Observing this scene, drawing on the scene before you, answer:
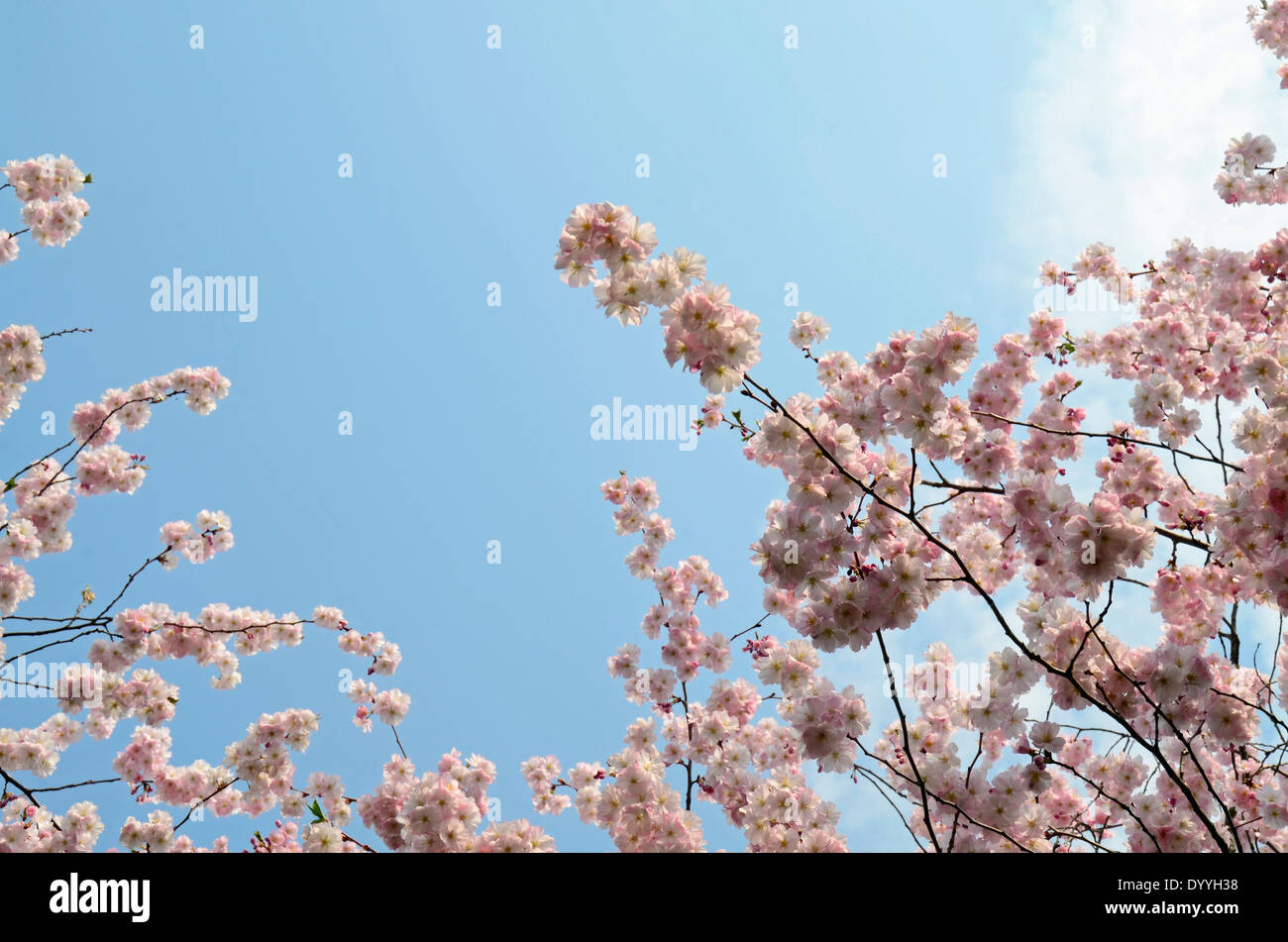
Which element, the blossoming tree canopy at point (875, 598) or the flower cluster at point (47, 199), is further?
the flower cluster at point (47, 199)

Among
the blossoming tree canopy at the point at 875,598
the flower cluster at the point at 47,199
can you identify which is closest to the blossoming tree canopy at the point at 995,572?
the blossoming tree canopy at the point at 875,598

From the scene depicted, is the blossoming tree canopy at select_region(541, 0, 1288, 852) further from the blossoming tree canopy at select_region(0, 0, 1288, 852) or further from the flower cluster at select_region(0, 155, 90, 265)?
the flower cluster at select_region(0, 155, 90, 265)

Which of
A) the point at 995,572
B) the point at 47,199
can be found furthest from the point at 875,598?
the point at 47,199

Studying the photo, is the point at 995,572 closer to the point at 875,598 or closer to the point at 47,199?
the point at 875,598

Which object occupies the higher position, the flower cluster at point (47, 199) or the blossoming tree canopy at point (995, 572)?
the flower cluster at point (47, 199)

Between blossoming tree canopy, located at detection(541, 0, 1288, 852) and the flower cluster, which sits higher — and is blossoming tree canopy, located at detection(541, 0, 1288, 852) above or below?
below

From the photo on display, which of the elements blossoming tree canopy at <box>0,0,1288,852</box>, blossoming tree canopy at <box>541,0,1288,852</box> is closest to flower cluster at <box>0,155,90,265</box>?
blossoming tree canopy at <box>0,0,1288,852</box>

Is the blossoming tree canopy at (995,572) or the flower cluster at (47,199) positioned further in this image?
the flower cluster at (47,199)

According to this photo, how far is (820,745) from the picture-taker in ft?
13.2

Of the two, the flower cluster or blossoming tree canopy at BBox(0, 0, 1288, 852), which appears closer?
blossoming tree canopy at BBox(0, 0, 1288, 852)

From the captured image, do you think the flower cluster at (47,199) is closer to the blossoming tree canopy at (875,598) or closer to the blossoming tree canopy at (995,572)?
the blossoming tree canopy at (875,598)

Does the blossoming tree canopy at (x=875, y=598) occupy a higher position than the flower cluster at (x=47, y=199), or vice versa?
the flower cluster at (x=47, y=199)
